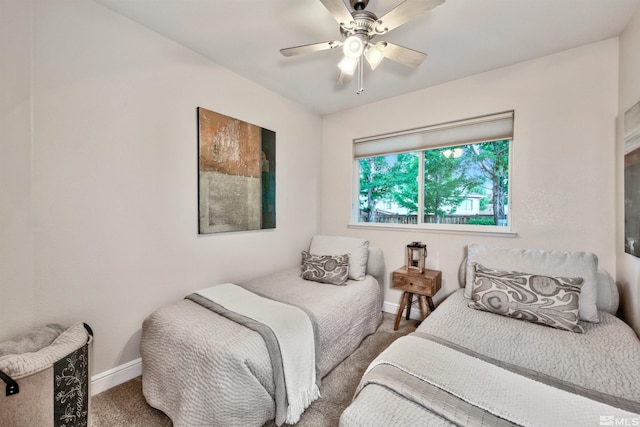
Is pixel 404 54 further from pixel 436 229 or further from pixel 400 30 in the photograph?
pixel 436 229

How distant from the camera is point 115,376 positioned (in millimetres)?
1818

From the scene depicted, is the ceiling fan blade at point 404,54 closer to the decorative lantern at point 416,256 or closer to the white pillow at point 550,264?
the white pillow at point 550,264

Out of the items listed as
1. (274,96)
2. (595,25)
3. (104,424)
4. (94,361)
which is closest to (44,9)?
(274,96)

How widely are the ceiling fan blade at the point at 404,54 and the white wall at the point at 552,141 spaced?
1.13m

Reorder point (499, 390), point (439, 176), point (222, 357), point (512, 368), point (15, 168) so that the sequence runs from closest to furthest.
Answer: point (499, 390) → point (512, 368) → point (222, 357) → point (15, 168) → point (439, 176)

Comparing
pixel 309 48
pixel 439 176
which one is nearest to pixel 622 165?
pixel 439 176

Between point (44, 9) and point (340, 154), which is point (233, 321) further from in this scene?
point (340, 154)

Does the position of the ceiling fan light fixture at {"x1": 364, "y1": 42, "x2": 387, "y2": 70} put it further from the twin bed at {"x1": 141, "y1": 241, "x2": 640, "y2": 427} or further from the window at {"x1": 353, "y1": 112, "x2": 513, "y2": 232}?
the twin bed at {"x1": 141, "y1": 241, "x2": 640, "y2": 427}

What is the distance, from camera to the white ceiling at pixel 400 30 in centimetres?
169

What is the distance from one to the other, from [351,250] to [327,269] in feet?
1.21

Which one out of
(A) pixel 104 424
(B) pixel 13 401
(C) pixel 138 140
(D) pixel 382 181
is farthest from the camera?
(D) pixel 382 181

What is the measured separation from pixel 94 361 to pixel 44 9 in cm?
217

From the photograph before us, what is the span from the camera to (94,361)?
1.75 meters

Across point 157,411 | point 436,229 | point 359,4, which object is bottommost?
point 157,411
